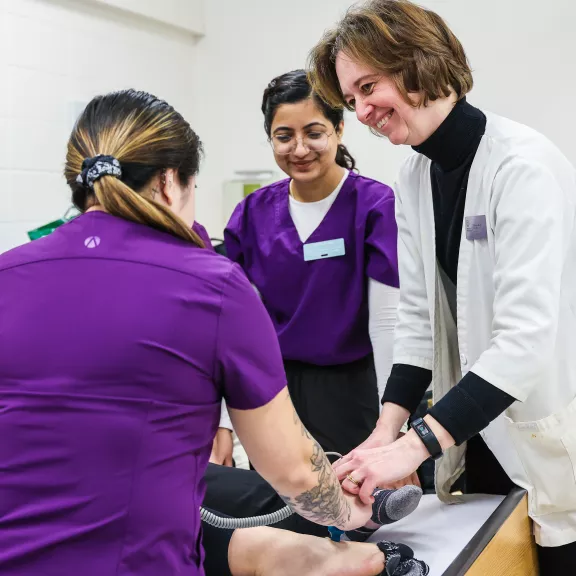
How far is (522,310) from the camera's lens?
123cm

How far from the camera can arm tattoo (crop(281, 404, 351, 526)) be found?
109 centimetres

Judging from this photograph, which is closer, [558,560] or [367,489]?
[367,489]

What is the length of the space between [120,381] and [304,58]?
3.59 meters

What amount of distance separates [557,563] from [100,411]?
998mm

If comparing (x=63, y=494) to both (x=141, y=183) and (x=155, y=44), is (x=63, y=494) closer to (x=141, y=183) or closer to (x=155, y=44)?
(x=141, y=183)

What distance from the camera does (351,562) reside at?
1275mm

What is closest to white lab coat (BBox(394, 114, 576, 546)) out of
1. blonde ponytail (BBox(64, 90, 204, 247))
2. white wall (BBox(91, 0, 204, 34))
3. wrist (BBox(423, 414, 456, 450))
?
wrist (BBox(423, 414, 456, 450))

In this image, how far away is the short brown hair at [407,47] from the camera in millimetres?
1312

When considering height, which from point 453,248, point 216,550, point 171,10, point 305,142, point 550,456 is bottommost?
point 216,550

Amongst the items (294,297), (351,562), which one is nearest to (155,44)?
(294,297)

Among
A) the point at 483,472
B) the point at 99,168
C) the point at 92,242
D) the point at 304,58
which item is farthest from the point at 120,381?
the point at 304,58

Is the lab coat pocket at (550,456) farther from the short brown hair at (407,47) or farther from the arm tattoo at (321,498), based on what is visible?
the short brown hair at (407,47)

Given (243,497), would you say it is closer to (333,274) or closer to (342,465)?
(342,465)

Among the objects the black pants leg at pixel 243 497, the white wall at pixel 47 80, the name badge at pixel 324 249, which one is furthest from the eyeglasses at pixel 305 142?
the white wall at pixel 47 80
